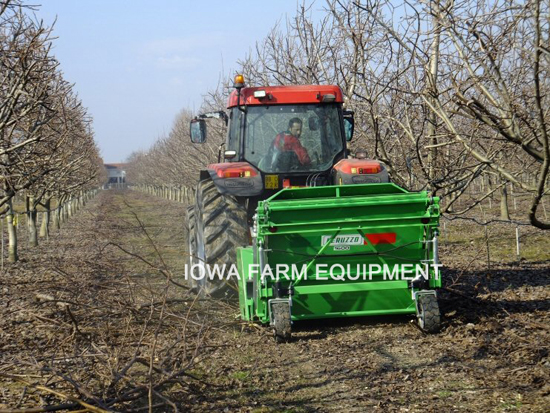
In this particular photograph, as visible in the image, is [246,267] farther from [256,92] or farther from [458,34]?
[458,34]

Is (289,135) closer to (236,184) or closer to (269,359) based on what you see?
(236,184)

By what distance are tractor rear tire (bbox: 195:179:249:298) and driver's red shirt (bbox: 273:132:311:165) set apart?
35.5 inches

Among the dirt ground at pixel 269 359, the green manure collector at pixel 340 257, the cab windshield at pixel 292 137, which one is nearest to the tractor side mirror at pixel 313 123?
the cab windshield at pixel 292 137

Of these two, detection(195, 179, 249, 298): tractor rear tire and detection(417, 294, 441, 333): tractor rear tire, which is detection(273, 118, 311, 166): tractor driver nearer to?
detection(195, 179, 249, 298): tractor rear tire

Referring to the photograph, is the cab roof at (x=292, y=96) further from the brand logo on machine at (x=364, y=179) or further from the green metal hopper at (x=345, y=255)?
the green metal hopper at (x=345, y=255)

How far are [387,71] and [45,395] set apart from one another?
7.50 metres

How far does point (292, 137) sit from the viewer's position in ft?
27.4

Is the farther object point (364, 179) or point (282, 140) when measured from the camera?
point (282, 140)

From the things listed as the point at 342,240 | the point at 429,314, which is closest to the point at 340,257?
the point at 342,240

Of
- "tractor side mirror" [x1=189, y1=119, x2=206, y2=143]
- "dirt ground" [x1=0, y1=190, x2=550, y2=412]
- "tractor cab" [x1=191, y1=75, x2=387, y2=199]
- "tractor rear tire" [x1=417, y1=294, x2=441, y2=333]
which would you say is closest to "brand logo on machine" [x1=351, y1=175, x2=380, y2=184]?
"tractor cab" [x1=191, y1=75, x2=387, y2=199]

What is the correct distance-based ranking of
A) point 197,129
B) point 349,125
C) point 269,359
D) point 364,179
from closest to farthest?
point 269,359 < point 364,179 < point 349,125 < point 197,129

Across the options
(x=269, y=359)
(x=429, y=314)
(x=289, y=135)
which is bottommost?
(x=269, y=359)

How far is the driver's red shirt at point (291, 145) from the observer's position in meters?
8.32

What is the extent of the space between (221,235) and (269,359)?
2.16 metres
